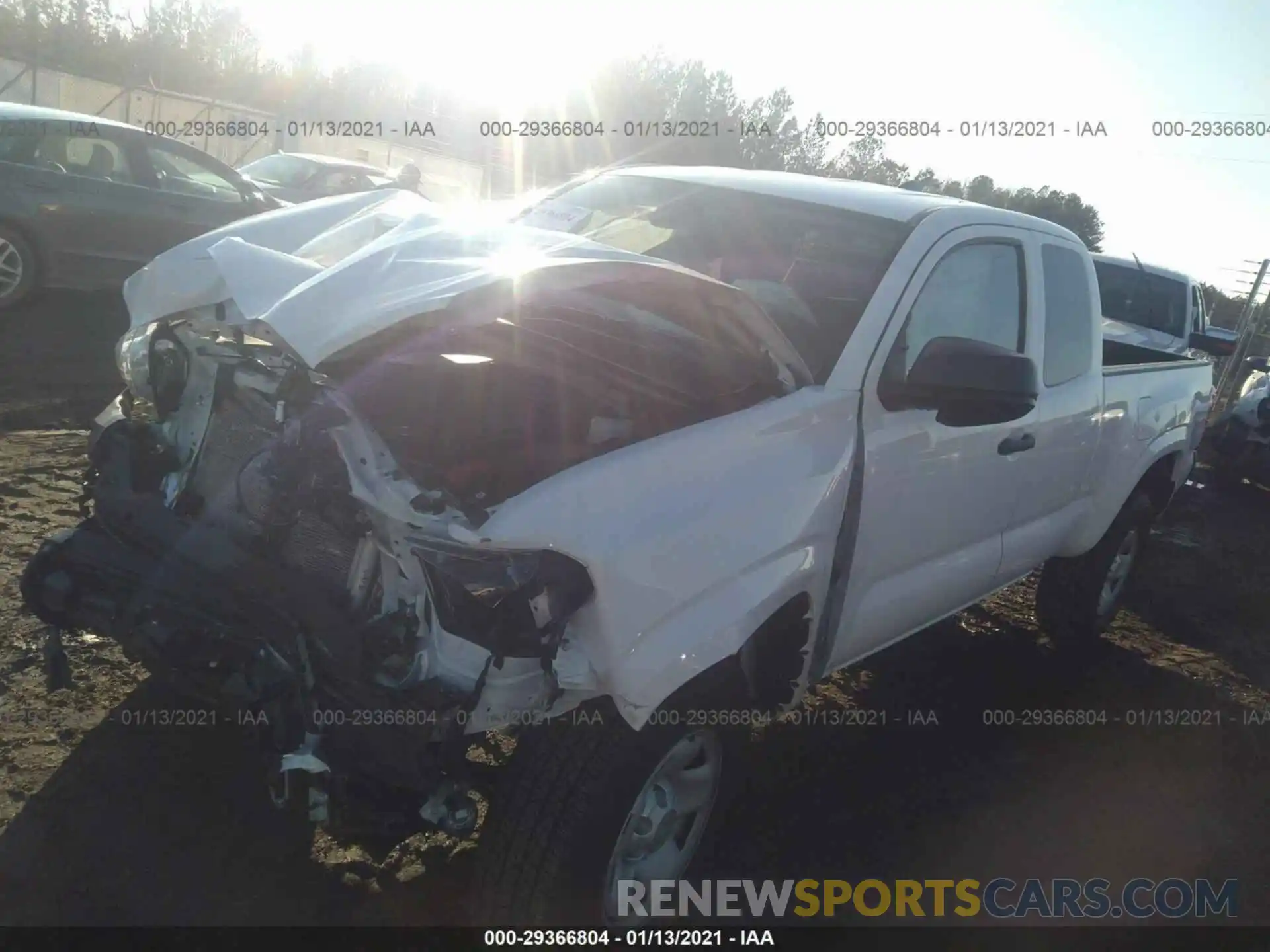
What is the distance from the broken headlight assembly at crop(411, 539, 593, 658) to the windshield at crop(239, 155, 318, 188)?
39.7 ft

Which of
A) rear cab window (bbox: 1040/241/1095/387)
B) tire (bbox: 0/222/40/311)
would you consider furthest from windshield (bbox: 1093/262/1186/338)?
tire (bbox: 0/222/40/311)

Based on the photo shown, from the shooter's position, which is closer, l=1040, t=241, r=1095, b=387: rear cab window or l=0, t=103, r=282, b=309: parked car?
l=1040, t=241, r=1095, b=387: rear cab window

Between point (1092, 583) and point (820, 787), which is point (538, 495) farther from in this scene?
point (1092, 583)

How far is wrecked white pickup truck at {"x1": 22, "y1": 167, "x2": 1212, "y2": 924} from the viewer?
2.16 meters

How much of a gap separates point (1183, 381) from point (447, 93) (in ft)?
113

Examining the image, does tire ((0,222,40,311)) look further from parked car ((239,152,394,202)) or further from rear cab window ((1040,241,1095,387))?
rear cab window ((1040,241,1095,387))

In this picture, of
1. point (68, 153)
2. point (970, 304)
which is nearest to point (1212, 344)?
point (970, 304)

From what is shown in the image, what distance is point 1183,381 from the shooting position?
5.06m

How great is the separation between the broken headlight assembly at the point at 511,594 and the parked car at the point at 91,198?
727 cm

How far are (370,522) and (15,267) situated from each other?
7131 mm

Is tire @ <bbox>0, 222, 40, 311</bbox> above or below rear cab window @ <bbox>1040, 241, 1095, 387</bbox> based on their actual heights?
below

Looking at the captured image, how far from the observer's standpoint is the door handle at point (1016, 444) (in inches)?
137

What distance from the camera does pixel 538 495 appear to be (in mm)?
2168

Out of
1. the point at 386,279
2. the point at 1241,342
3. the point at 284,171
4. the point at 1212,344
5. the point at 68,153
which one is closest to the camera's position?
the point at 386,279
